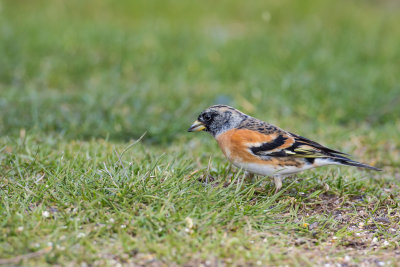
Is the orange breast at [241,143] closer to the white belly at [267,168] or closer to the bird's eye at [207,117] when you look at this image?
the white belly at [267,168]

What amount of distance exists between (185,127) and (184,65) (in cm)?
219

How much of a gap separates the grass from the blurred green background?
0.03 m

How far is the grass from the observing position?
3.46 meters

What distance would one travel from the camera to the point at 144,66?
8.35m

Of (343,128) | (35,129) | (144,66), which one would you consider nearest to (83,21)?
(144,66)

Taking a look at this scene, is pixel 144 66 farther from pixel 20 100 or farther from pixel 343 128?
pixel 343 128

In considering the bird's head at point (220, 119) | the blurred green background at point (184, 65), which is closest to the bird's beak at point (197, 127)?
the bird's head at point (220, 119)

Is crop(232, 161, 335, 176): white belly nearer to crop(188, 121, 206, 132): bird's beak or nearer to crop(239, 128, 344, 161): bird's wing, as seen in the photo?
crop(239, 128, 344, 161): bird's wing

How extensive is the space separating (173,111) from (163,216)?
3.44m

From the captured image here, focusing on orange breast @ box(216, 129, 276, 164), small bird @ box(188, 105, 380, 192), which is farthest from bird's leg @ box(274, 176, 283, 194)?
orange breast @ box(216, 129, 276, 164)

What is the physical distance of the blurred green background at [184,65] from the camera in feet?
21.9

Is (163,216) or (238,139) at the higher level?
(238,139)

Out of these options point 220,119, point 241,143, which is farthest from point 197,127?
point 241,143

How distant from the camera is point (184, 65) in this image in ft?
27.7
